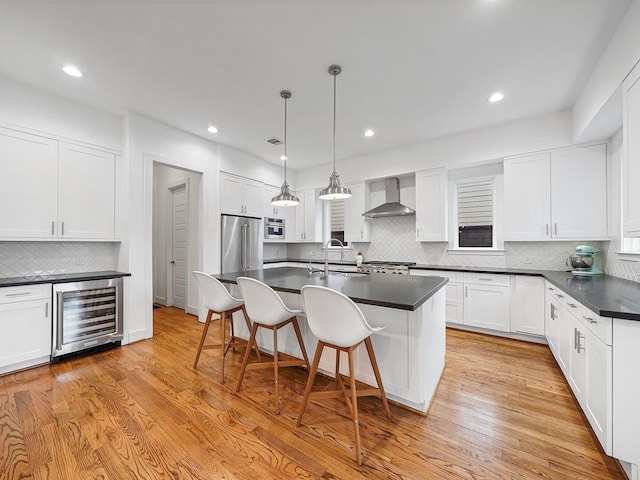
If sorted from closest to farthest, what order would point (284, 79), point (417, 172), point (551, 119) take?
point (284, 79)
point (551, 119)
point (417, 172)

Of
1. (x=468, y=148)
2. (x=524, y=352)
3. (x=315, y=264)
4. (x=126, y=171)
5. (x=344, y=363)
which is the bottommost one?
(x=524, y=352)

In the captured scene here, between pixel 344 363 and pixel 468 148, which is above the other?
pixel 468 148

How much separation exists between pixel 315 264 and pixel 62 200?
13.3 feet

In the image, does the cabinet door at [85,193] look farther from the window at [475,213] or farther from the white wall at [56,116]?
the window at [475,213]

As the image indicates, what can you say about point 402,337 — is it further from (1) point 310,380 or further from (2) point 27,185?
(2) point 27,185

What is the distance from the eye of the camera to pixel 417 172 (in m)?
4.48

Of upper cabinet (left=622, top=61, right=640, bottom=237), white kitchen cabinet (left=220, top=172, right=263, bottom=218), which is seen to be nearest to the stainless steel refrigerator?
white kitchen cabinet (left=220, top=172, right=263, bottom=218)

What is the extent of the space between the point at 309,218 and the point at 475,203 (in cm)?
317

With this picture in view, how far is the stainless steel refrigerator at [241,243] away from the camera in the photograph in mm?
4512

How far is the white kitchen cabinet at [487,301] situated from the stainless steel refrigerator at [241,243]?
351 centimetres

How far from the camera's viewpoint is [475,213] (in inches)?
170

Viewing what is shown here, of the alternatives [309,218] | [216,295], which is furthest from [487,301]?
[309,218]

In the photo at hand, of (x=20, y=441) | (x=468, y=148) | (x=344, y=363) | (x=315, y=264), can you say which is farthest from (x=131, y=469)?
(x=468, y=148)

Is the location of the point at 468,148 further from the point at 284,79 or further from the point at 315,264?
the point at 315,264
